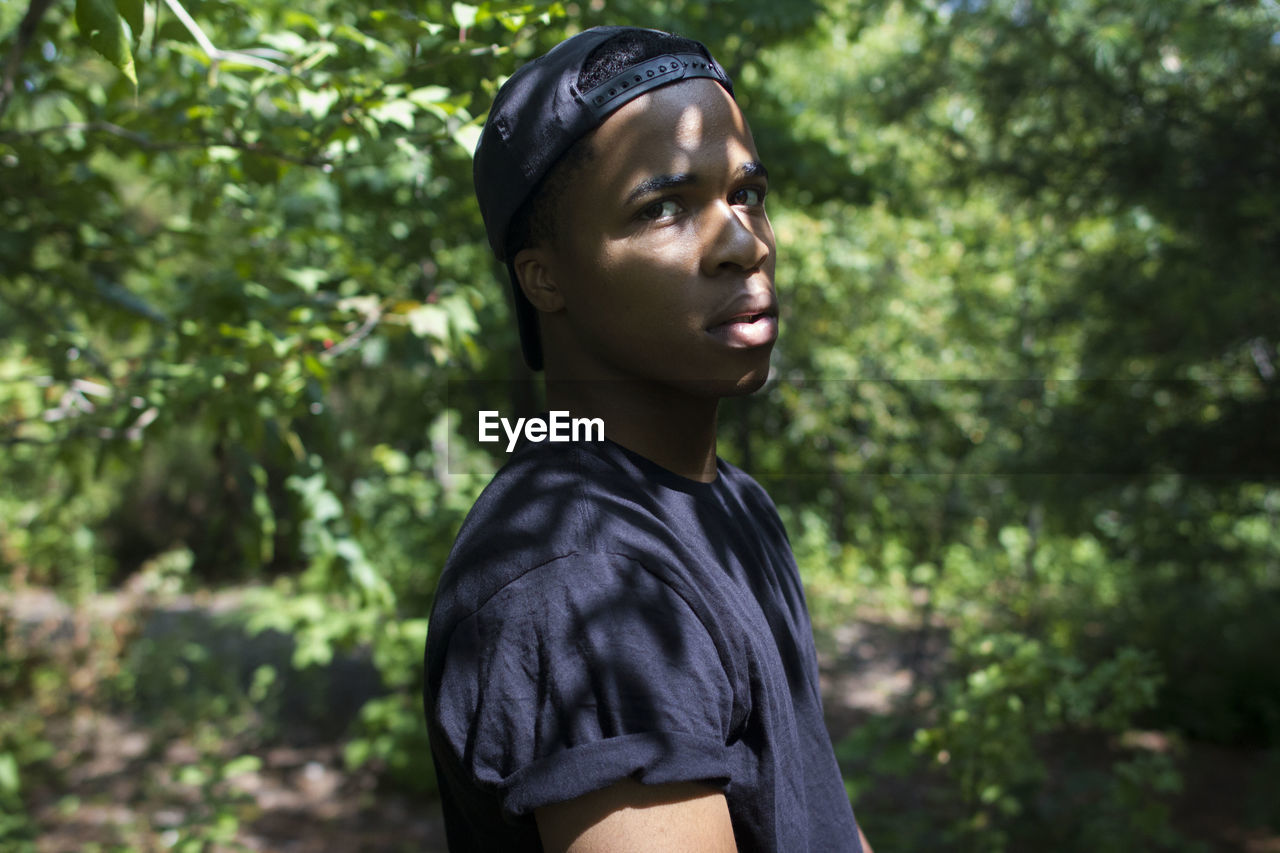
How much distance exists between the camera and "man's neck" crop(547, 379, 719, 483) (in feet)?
3.84

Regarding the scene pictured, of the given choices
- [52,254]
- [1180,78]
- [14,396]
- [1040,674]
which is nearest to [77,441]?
[14,396]

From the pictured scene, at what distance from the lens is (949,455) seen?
5348mm

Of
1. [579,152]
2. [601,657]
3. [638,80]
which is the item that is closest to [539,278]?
[579,152]

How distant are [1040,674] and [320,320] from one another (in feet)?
7.18

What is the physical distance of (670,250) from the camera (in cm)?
110

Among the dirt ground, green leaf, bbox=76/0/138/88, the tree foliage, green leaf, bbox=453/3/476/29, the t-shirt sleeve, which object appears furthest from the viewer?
the dirt ground

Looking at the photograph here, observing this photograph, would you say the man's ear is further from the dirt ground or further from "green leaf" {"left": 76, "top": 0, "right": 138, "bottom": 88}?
the dirt ground

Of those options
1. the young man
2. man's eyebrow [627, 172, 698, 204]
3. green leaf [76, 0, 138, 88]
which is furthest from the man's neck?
green leaf [76, 0, 138, 88]

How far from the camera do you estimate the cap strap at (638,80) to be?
111 centimetres

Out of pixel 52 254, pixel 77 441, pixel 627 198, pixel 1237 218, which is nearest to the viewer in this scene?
pixel 627 198

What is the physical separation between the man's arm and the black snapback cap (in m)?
0.70

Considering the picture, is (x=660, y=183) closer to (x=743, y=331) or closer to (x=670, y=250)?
(x=670, y=250)

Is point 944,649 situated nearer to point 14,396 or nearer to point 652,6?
point 652,6

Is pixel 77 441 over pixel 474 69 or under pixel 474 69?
under
